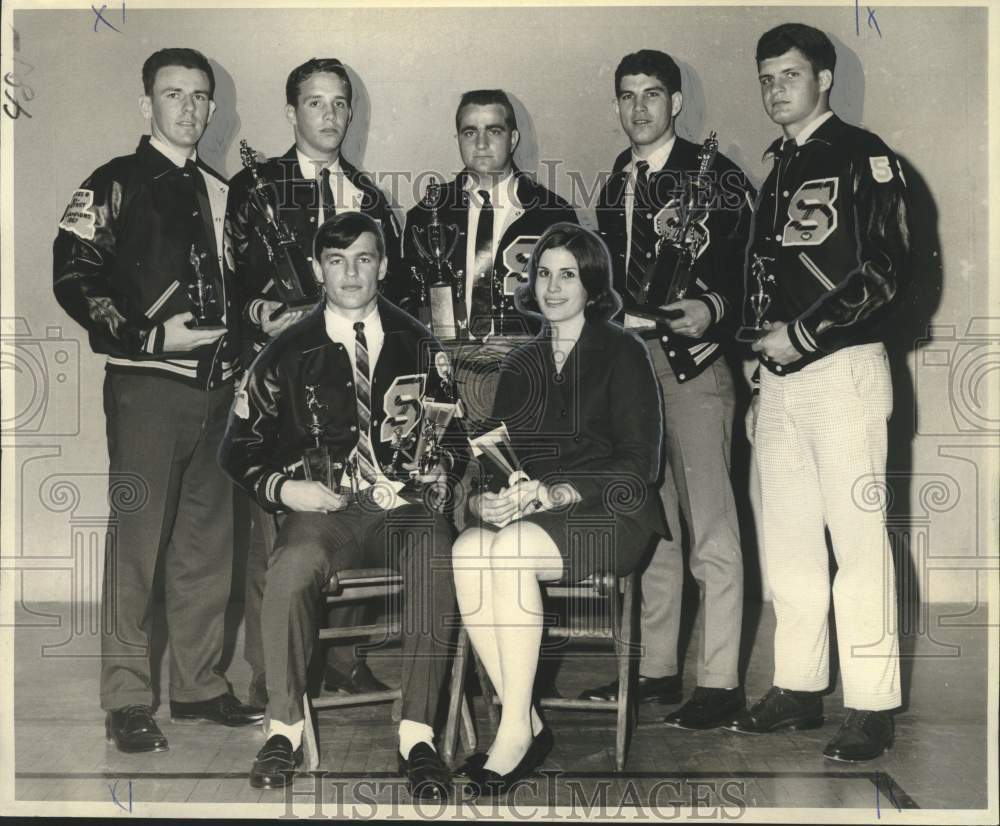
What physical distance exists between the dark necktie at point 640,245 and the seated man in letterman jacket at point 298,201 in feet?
2.53

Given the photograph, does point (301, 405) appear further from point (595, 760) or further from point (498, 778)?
point (595, 760)

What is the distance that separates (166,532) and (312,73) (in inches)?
61.8

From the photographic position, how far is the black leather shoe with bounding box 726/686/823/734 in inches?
157

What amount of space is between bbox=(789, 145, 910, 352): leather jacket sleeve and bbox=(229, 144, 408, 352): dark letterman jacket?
132 cm

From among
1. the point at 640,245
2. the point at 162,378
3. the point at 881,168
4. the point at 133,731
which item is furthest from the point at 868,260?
the point at 133,731

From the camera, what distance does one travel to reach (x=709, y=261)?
413cm

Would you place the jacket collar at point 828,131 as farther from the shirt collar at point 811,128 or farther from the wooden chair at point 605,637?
the wooden chair at point 605,637

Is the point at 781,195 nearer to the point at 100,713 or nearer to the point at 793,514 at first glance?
the point at 793,514

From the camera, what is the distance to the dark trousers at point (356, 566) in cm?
361

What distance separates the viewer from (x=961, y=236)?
425cm

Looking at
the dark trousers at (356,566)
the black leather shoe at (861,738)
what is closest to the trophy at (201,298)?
the dark trousers at (356,566)

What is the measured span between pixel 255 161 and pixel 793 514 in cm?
209

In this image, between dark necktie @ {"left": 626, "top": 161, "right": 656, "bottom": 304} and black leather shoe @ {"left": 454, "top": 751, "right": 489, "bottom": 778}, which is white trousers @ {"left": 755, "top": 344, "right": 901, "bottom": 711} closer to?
dark necktie @ {"left": 626, "top": 161, "right": 656, "bottom": 304}

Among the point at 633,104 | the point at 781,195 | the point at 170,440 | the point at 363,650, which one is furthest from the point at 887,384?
the point at 170,440
